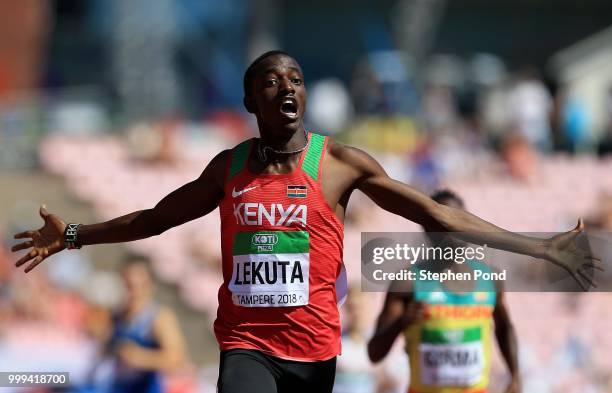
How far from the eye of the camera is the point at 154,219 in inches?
207

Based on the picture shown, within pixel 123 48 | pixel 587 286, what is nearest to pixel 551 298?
pixel 587 286

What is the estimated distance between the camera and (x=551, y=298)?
13266mm

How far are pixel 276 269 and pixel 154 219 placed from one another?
0.69 m

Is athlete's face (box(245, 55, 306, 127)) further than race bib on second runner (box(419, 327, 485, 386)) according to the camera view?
No

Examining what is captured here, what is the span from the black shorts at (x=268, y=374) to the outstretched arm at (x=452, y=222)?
30.6 inches

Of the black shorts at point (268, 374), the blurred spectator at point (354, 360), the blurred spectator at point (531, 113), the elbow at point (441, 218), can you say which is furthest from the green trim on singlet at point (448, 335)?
the blurred spectator at point (531, 113)

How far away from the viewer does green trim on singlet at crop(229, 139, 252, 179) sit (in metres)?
5.10

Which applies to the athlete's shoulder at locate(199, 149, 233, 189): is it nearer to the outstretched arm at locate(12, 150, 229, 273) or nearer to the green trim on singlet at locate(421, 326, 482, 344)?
the outstretched arm at locate(12, 150, 229, 273)

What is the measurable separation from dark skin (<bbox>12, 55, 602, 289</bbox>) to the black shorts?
27.8 inches

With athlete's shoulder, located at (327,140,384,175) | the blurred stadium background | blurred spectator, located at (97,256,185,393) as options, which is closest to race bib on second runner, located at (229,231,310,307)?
athlete's shoulder, located at (327,140,384,175)

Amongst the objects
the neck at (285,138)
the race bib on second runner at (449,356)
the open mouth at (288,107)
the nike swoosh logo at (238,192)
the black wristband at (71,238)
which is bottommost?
the race bib on second runner at (449,356)

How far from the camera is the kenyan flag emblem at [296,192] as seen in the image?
4.98 meters

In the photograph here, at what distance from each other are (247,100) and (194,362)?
817 centimetres

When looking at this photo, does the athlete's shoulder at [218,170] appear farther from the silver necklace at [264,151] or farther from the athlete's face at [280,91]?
the athlete's face at [280,91]
